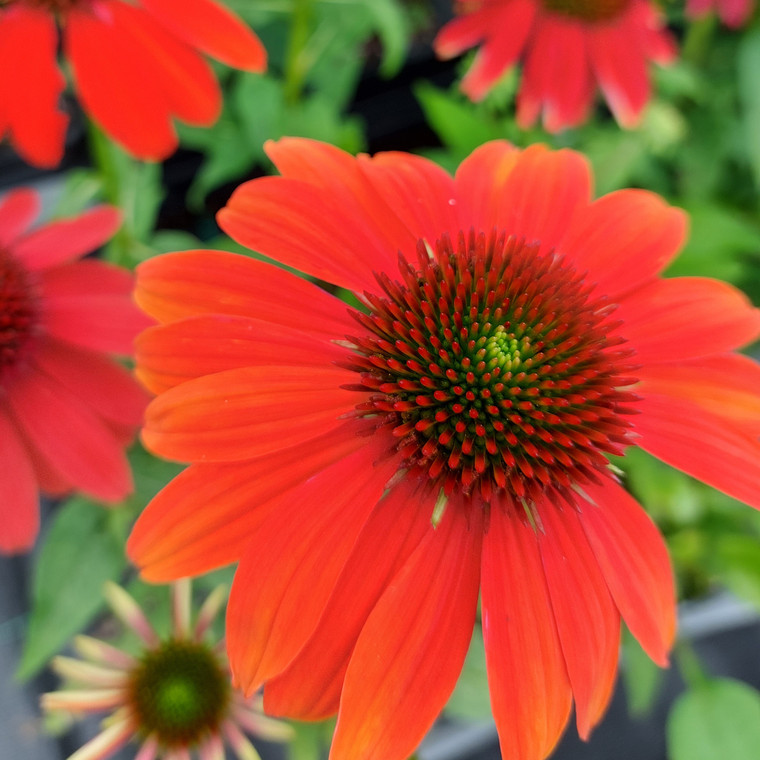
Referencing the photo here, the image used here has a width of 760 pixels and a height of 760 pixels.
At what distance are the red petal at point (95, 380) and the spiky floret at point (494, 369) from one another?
0.76 feet

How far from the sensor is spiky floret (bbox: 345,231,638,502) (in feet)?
1.34

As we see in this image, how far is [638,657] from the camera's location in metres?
0.71

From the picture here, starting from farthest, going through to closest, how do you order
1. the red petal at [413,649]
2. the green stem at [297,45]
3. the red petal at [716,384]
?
the green stem at [297,45]
the red petal at [716,384]
the red petal at [413,649]

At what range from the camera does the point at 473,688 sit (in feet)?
1.93

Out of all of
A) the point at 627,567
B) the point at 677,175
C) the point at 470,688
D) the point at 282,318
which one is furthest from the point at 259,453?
the point at 677,175

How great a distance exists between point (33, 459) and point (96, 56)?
1.08 feet

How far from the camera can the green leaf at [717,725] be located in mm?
581

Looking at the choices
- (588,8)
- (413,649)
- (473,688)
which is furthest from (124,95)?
(588,8)

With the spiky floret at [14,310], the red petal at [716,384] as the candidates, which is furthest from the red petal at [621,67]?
the spiky floret at [14,310]

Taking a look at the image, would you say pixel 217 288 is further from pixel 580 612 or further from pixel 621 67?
pixel 621 67

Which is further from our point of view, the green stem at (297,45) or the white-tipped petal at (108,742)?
the green stem at (297,45)

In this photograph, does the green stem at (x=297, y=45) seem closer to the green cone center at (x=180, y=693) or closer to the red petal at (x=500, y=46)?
the red petal at (x=500, y=46)

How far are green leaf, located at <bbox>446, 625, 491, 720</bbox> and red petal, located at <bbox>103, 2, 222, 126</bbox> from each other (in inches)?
19.6

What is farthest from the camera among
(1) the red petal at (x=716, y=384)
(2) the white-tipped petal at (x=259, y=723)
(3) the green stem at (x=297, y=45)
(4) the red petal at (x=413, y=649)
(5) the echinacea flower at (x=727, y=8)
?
(5) the echinacea flower at (x=727, y=8)
